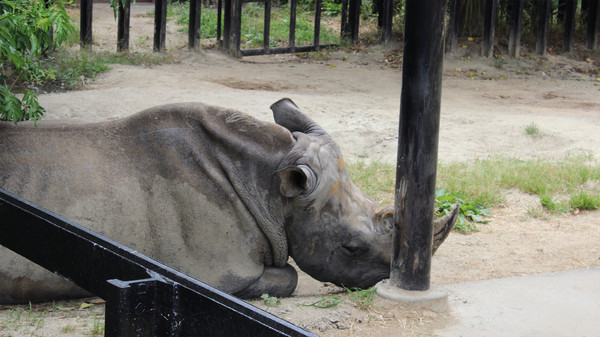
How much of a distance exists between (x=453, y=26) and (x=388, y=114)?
18.3 feet

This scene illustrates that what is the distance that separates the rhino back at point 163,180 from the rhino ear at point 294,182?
0.15 m

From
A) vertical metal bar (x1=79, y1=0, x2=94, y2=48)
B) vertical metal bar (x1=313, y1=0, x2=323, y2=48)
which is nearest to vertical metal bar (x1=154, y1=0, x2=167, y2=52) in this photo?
vertical metal bar (x1=79, y1=0, x2=94, y2=48)

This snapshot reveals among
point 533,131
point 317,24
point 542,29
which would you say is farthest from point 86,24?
point 542,29

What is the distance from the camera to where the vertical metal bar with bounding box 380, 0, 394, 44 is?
14656 mm

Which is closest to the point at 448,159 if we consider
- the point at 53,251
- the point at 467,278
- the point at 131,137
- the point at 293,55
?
the point at 467,278

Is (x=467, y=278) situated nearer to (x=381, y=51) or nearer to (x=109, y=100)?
(x=109, y=100)

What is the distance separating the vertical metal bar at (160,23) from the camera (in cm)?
1233

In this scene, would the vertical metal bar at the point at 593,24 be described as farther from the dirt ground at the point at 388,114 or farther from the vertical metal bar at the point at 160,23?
the vertical metal bar at the point at 160,23

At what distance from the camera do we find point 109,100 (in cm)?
859

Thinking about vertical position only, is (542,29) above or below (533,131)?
above

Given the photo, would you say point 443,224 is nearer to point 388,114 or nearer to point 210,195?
point 210,195

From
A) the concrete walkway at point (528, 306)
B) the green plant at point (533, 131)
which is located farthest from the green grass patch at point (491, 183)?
the concrete walkway at point (528, 306)

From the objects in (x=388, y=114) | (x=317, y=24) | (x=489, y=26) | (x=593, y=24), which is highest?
(x=593, y=24)

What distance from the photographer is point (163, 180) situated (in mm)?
4223
